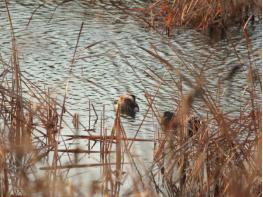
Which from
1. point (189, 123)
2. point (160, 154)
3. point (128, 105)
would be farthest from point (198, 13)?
point (160, 154)

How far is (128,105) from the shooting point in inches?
188

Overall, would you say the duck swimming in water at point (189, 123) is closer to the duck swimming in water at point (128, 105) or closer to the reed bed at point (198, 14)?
the duck swimming in water at point (128, 105)

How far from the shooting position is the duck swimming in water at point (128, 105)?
4602 millimetres

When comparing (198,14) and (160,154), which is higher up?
(160,154)

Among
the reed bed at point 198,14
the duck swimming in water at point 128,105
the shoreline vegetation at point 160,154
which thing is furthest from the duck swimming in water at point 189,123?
the reed bed at point 198,14

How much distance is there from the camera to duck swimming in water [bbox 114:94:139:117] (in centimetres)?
460

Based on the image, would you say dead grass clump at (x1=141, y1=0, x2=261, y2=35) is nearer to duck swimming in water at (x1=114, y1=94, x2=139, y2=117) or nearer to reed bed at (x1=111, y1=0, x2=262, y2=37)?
reed bed at (x1=111, y1=0, x2=262, y2=37)

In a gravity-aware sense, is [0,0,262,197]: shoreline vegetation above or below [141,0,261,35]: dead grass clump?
above

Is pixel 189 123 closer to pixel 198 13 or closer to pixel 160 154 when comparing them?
pixel 160 154

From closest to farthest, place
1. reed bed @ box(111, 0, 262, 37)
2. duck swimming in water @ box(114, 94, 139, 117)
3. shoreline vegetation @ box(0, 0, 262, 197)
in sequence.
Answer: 1. shoreline vegetation @ box(0, 0, 262, 197)
2. duck swimming in water @ box(114, 94, 139, 117)
3. reed bed @ box(111, 0, 262, 37)

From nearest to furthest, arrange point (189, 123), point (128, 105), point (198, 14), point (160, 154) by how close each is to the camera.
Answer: point (160, 154), point (189, 123), point (128, 105), point (198, 14)

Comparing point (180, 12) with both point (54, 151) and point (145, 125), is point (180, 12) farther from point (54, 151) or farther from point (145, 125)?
point (54, 151)

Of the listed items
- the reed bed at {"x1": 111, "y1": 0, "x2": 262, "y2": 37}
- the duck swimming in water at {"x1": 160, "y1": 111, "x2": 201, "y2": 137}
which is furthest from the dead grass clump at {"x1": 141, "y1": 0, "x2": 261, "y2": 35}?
the duck swimming in water at {"x1": 160, "y1": 111, "x2": 201, "y2": 137}

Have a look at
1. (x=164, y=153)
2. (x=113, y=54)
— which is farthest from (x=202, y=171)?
(x=113, y=54)
